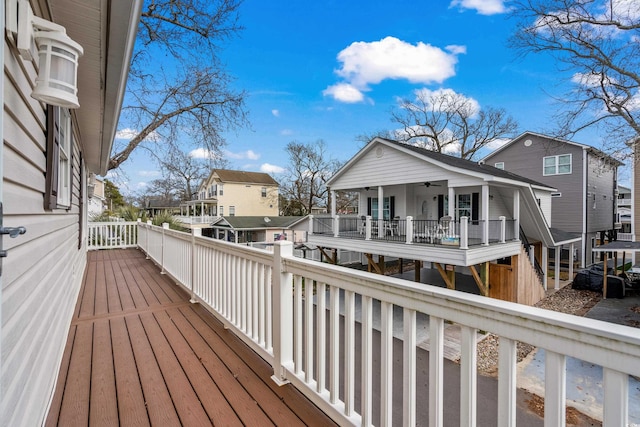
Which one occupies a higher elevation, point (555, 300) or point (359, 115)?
point (359, 115)

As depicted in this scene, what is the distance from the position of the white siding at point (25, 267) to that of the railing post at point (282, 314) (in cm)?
128

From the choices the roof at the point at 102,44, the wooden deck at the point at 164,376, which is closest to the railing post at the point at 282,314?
the wooden deck at the point at 164,376

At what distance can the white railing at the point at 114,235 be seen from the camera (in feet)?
31.5

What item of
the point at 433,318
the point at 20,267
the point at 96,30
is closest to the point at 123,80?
the point at 96,30

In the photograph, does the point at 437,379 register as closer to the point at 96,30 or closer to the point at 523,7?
the point at 96,30

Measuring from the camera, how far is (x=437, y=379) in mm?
1212

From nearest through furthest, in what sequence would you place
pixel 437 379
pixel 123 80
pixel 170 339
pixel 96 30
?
1. pixel 437 379
2. pixel 96 30
3. pixel 123 80
4. pixel 170 339

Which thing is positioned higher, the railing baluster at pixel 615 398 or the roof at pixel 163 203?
the roof at pixel 163 203

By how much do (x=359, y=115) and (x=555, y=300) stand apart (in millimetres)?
17573

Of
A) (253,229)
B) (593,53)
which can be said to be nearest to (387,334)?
(593,53)

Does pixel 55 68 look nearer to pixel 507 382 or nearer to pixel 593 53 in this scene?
pixel 507 382

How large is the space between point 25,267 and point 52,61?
936 mm

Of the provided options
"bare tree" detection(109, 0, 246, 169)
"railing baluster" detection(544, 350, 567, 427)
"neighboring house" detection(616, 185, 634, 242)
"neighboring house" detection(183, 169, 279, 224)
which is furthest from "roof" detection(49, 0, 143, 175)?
"neighboring house" detection(616, 185, 634, 242)

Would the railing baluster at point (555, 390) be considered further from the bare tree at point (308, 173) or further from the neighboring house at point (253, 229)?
the bare tree at point (308, 173)
